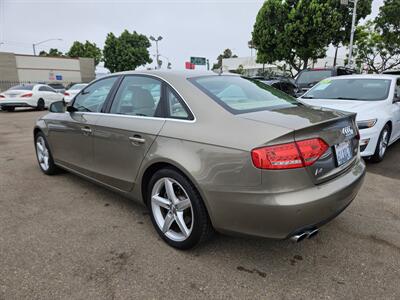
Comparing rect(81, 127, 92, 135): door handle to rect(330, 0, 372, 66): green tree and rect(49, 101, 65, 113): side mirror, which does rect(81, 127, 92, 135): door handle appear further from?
rect(330, 0, 372, 66): green tree

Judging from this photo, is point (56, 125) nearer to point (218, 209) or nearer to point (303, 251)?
point (218, 209)

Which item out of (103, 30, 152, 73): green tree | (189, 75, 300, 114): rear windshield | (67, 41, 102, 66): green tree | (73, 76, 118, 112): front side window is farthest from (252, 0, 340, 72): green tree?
(67, 41, 102, 66): green tree

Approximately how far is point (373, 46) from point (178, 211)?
103 feet

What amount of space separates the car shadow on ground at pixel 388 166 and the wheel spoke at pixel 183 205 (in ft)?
11.5

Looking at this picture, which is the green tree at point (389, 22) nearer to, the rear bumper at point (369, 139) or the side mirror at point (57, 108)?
the rear bumper at point (369, 139)

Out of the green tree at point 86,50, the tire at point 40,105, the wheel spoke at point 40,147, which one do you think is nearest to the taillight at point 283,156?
the wheel spoke at point 40,147

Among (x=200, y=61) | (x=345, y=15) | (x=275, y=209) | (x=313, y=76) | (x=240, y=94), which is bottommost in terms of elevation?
(x=275, y=209)

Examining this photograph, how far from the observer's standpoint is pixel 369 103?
500cm

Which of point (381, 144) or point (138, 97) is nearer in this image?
point (138, 97)

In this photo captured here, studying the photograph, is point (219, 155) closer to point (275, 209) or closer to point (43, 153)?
point (275, 209)

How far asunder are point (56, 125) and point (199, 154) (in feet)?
8.64

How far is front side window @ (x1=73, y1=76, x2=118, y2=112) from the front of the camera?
340 cm

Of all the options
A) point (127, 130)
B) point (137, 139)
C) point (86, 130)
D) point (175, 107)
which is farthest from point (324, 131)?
point (86, 130)

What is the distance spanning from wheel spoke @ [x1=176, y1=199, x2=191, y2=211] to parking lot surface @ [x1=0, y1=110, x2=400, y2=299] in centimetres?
40
